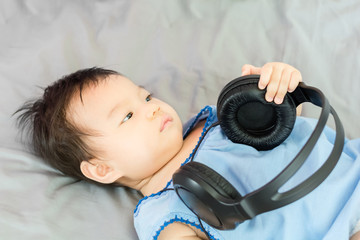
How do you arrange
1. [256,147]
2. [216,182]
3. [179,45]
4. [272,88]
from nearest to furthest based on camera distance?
[216,182] → [272,88] → [256,147] → [179,45]

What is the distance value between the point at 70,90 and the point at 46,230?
1.18 ft

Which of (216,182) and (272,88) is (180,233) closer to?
(216,182)

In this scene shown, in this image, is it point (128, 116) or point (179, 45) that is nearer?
point (128, 116)

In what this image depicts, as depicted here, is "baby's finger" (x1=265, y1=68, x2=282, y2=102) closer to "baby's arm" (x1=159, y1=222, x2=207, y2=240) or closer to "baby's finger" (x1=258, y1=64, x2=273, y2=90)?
"baby's finger" (x1=258, y1=64, x2=273, y2=90)

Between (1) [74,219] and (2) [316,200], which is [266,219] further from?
(1) [74,219]

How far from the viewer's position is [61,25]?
1.65 m

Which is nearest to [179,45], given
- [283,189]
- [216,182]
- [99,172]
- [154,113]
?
[154,113]

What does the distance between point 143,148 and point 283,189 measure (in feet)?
1.18

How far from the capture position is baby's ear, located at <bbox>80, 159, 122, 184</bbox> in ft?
3.79

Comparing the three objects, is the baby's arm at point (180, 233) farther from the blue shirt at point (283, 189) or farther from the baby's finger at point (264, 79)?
the baby's finger at point (264, 79)

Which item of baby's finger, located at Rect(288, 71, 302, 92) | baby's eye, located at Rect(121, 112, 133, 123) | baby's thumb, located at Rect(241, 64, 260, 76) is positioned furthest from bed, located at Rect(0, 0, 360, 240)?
baby's finger, located at Rect(288, 71, 302, 92)

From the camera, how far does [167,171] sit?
3.92 feet

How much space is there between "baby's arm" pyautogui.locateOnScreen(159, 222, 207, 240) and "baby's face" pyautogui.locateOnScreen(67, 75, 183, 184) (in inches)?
7.5

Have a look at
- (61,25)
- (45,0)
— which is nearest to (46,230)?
(61,25)
